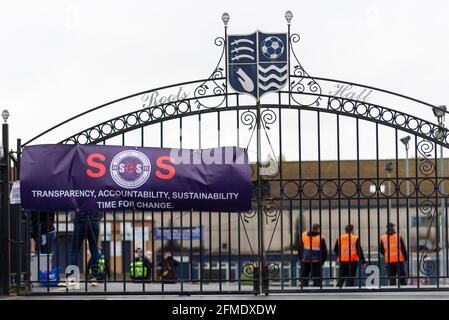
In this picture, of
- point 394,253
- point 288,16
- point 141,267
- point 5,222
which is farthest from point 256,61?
point 141,267

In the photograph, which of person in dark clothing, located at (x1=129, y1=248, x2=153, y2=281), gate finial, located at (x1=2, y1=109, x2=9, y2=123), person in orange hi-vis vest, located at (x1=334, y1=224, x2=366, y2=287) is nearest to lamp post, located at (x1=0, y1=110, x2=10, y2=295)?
gate finial, located at (x1=2, y1=109, x2=9, y2=123)

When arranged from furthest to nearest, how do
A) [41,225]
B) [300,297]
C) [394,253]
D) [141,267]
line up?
1. [141,267]
2. [394,253]
3. [41,225]
4. [300,297]

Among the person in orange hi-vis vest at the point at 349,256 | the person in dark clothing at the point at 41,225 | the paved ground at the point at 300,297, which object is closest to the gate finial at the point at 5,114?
the person in dark clothing at the point at 41,225

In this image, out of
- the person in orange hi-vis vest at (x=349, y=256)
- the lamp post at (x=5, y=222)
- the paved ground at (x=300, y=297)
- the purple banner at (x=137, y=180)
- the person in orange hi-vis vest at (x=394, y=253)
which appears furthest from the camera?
the person in orange hi-vis vest at (x=394, y=253)

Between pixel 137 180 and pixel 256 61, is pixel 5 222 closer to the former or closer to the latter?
pixel 137 180

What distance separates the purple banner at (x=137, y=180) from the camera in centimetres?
1245

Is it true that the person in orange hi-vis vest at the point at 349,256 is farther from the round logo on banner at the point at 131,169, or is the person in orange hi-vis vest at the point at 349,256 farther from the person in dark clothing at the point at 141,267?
the round logo on banner at the point at 131,169

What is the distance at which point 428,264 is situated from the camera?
43.2 feet

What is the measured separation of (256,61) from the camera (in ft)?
41.7

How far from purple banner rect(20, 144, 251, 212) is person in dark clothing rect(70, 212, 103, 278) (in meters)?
0.45

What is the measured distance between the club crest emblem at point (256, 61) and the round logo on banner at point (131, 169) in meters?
1.58

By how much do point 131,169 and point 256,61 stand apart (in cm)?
221
